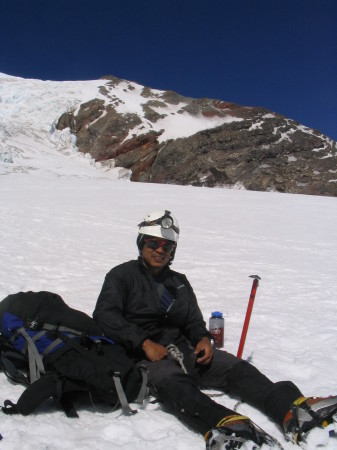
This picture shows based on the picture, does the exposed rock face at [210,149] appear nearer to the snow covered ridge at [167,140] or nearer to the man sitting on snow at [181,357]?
the snow covered ridge at [167,140]

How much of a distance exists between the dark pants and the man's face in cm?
62

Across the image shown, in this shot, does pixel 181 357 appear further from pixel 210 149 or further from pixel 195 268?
pixel 210 149

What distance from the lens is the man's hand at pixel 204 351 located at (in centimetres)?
297

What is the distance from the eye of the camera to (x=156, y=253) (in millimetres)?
3293

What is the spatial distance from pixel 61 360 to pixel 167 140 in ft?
133

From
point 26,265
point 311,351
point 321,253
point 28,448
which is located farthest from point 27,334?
point 321,253

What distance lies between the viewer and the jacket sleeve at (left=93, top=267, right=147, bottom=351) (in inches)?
115

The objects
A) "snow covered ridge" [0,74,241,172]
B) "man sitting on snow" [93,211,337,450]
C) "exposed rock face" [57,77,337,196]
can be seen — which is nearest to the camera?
"man sitting on snow" [93,211,337,450]

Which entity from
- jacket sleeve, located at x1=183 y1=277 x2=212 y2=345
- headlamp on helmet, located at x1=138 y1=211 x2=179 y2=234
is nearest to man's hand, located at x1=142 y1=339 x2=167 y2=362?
jacket sleeve, located at x1=183 y1=277 x2=212 y2=345

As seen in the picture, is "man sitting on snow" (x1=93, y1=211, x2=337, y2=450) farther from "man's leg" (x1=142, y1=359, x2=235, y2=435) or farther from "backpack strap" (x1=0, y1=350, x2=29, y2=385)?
"backpack strap" (x1=0, y1=350, x2=29, y2=385)

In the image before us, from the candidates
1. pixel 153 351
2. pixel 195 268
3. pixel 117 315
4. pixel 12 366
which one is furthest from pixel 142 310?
pixel 195 268

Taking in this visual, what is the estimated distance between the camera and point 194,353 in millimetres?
3012

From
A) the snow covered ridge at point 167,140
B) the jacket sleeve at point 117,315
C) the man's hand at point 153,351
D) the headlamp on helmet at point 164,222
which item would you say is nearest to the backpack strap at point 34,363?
the jacket sleeve at point 117,315

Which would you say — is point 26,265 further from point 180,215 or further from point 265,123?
point 265,123
